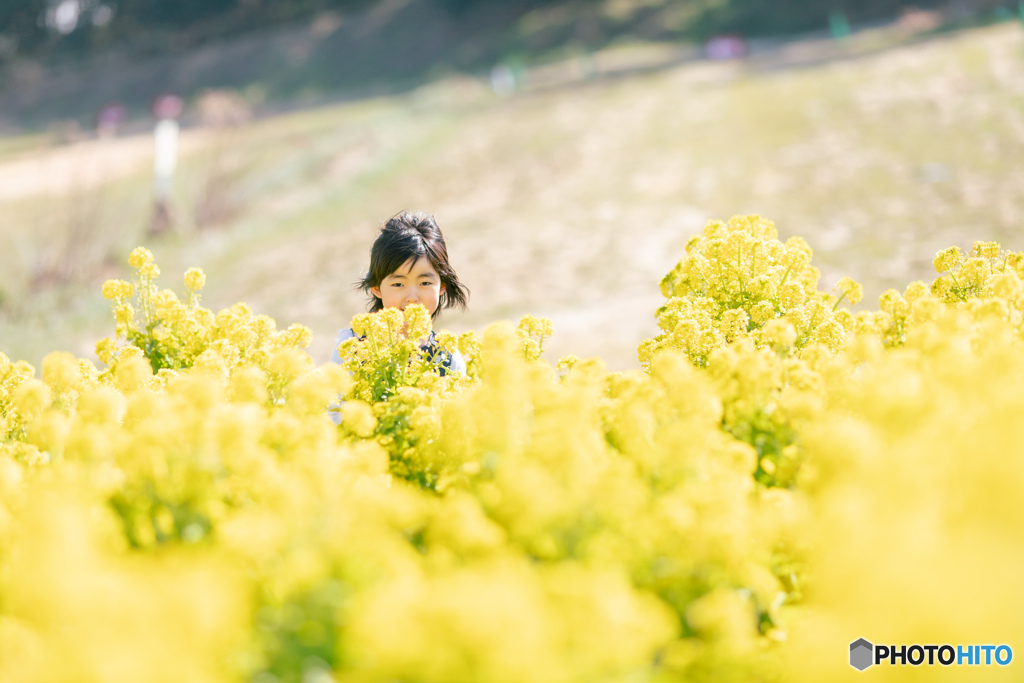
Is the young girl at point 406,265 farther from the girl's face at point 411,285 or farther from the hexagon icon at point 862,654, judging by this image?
the hexagon icon at point 862,654

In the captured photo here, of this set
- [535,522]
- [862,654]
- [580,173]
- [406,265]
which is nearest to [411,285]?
[406,265]

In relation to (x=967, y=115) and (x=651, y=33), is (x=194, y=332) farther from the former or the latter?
(x=651, y=33)

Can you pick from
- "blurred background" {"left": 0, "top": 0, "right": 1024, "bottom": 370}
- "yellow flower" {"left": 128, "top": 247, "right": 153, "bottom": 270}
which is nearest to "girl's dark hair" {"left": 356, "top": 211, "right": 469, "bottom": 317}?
"yellow flower" {"left": 128, "top": 247, "right": 153, "bottom": 270}

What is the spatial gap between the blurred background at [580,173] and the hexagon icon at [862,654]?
5338 millimetres

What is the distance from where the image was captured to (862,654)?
130cm

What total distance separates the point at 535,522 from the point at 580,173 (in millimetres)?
13493

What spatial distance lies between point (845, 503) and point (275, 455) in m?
1.15

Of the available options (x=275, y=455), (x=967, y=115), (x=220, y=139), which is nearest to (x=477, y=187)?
(x=220, y=139)

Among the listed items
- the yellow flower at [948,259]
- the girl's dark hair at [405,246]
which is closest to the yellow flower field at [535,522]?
the yellow flower at [948,259]

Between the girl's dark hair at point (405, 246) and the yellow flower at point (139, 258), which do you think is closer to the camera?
the yellow flower at point (139, 258)

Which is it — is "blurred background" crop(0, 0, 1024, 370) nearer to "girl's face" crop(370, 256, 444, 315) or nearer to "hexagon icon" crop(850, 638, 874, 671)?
"girl's face" crop(370, 256, 444, 315)

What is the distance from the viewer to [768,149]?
13648 millimetres

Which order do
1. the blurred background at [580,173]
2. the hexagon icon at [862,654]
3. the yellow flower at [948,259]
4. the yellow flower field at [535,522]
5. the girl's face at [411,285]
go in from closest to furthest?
1. the yellow flower field at [535,522]
2. the hexagon icon at [862,654]
3. the yellow flower at [948,259]
4. the girl's face at [411,285]
5. the blurred background at [580,173]

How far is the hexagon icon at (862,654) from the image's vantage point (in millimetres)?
1285
